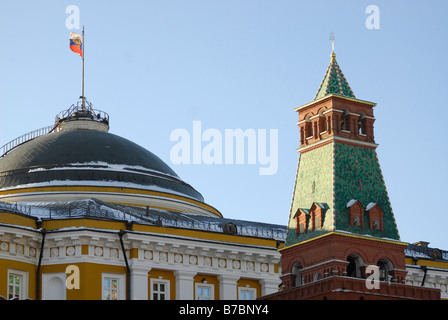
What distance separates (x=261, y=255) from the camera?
7169 centimetres

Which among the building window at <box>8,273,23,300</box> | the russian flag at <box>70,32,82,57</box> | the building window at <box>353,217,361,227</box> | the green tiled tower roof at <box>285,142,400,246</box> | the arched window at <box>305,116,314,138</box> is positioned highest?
the russian flag at <box>70,32,82,57</box>

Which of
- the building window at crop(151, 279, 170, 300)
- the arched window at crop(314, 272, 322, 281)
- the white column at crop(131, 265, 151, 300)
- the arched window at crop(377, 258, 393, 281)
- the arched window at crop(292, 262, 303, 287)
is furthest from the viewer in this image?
the building window at crop(151, 279, 170, 300)

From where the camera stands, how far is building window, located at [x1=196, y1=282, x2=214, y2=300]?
230ft

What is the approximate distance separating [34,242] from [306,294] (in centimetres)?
1443

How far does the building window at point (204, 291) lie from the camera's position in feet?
230

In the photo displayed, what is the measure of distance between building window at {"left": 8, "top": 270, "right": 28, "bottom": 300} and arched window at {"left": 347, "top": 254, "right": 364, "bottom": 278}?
1597 centimetres

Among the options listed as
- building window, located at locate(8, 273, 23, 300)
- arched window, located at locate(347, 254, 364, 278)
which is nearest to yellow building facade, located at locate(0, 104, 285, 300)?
building window, located at locate(8, 273, 23, 300)

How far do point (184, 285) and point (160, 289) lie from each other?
4.15ft

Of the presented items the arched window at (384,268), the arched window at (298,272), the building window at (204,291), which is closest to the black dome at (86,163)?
the building window at (204,291)

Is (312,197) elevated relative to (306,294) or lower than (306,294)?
elevated

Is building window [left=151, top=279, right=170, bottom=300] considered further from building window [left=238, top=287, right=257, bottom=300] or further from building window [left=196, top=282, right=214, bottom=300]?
building window [left=238, top=287, right=257, bottom=300]
